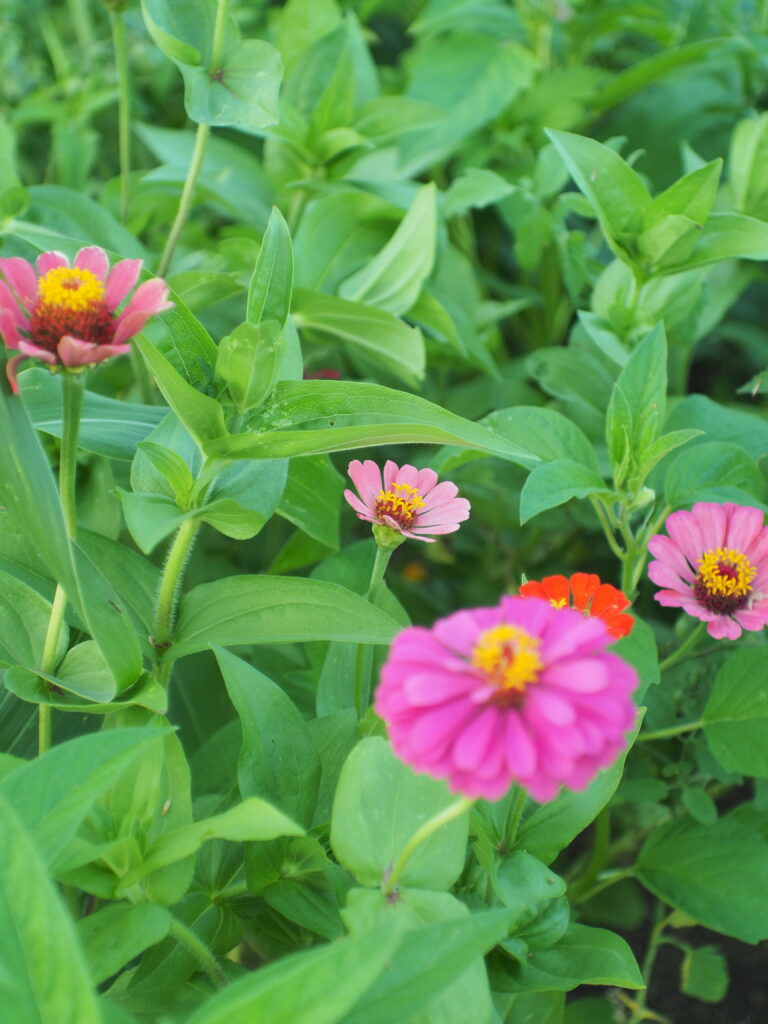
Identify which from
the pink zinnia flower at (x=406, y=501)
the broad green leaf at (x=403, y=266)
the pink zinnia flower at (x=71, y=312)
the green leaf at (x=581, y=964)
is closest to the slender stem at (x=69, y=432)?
the pink zinnia flower at (x=71, y=312)

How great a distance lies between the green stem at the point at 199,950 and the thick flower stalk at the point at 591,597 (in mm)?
225

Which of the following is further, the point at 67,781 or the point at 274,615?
the point at 274,615

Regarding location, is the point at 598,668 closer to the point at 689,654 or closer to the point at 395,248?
the point at 689,654

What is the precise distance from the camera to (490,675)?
348 mm

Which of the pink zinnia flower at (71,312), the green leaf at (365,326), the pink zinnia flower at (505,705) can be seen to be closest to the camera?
the pink zinnia flower at (505,705)

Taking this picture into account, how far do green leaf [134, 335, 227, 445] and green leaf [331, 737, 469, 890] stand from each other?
17 centimetres

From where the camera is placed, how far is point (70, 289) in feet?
1.52

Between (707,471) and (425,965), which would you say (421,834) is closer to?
(425,965)

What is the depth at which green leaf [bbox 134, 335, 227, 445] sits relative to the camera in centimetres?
49

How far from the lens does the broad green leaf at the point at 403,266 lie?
0.85 metres

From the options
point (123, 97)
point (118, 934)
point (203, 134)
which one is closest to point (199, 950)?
point (118, 934)

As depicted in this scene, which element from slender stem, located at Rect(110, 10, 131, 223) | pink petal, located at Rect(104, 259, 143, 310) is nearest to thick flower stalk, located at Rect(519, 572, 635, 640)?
pink petal, located at Rect(104, 259, 143, 310)

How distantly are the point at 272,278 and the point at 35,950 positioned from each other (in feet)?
1.07

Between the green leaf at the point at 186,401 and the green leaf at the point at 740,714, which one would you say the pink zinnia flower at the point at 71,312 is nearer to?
the green leaf at the point at 186,401
